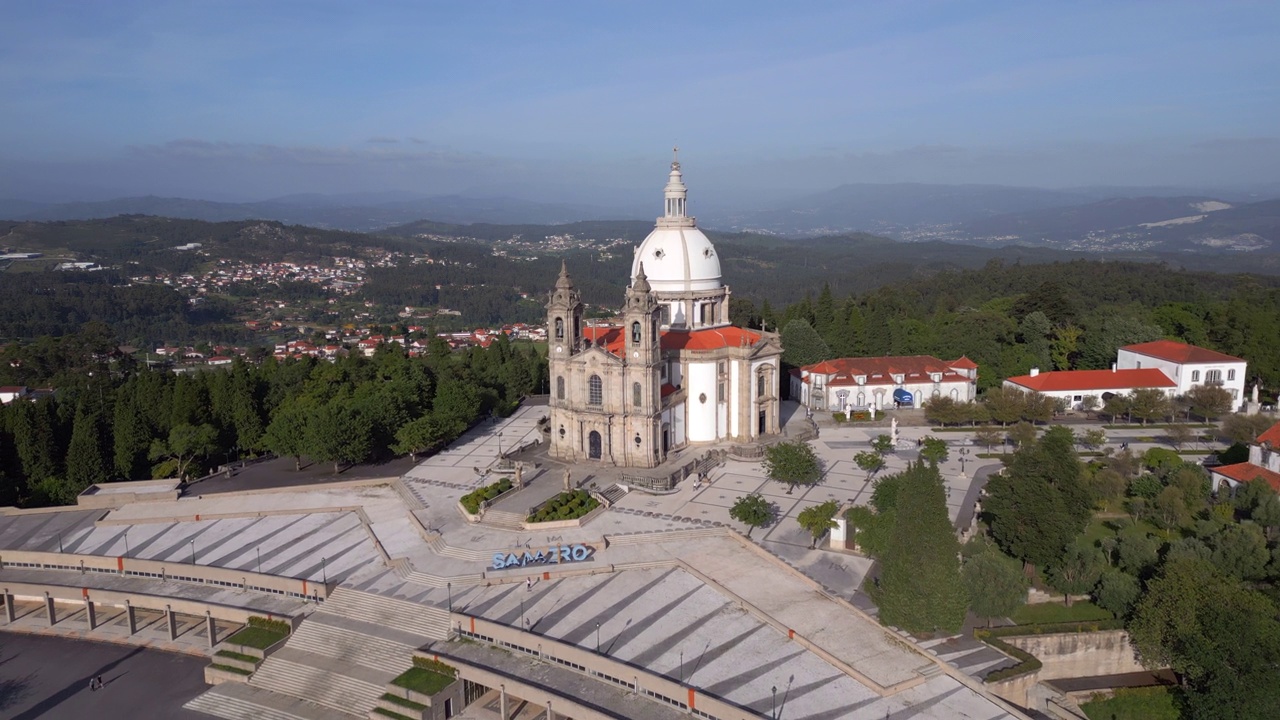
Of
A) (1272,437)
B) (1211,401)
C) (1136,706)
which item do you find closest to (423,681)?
(1136,706)

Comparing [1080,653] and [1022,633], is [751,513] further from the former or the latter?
[1080,653]

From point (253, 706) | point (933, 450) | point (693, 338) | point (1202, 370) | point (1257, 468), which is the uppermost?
point (693, 338)

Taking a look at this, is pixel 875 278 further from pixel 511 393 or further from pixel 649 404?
pixel 649 404

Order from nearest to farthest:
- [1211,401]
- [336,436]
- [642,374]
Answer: [642,374]
[336,436]
[1211,401]

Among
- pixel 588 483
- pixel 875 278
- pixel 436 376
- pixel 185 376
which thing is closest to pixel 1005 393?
pixel 588 483

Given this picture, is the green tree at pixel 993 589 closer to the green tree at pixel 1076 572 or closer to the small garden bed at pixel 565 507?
the green tree at pixel 1076 572

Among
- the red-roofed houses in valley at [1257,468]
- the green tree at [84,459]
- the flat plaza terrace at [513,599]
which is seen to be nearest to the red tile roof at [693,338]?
the flat plaza terrace at [513,599]
